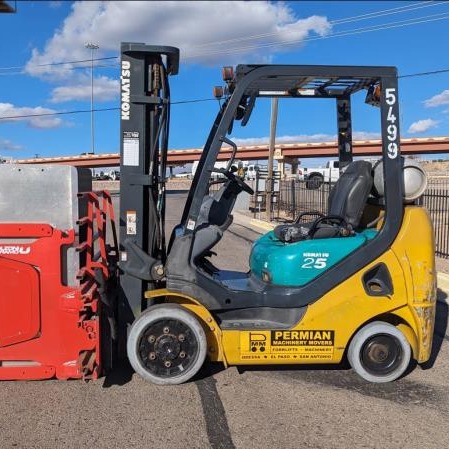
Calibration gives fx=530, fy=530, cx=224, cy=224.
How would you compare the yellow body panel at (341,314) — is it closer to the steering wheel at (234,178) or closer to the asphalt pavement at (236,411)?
the asphalt pavement at (236,411)

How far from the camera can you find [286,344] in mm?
4422

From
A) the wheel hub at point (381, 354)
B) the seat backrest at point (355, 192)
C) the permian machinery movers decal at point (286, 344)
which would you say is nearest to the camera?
the permian machinery movers decal at point (286, 344)

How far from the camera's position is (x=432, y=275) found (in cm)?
452

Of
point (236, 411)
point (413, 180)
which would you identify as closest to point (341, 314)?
point (236, 411)

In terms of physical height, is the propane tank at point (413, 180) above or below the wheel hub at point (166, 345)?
above

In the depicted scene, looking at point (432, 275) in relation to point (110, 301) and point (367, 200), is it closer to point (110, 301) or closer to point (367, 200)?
point (367, 200)

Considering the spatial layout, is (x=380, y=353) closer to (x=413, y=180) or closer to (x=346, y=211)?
(x=346, y=211)

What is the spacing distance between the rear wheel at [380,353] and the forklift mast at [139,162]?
5.88 feet

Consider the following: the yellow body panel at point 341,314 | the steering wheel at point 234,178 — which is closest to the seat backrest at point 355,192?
the yellow body panel at point 341,314

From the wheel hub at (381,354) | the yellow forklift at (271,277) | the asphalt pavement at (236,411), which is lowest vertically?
the asphalt pavement at (236,411)

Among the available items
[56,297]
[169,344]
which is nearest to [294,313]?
[169,344]

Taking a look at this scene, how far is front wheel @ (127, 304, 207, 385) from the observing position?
4281 millimetres

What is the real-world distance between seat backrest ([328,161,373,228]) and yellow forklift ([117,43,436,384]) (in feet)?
0.06

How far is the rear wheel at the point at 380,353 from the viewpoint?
4.50 m
